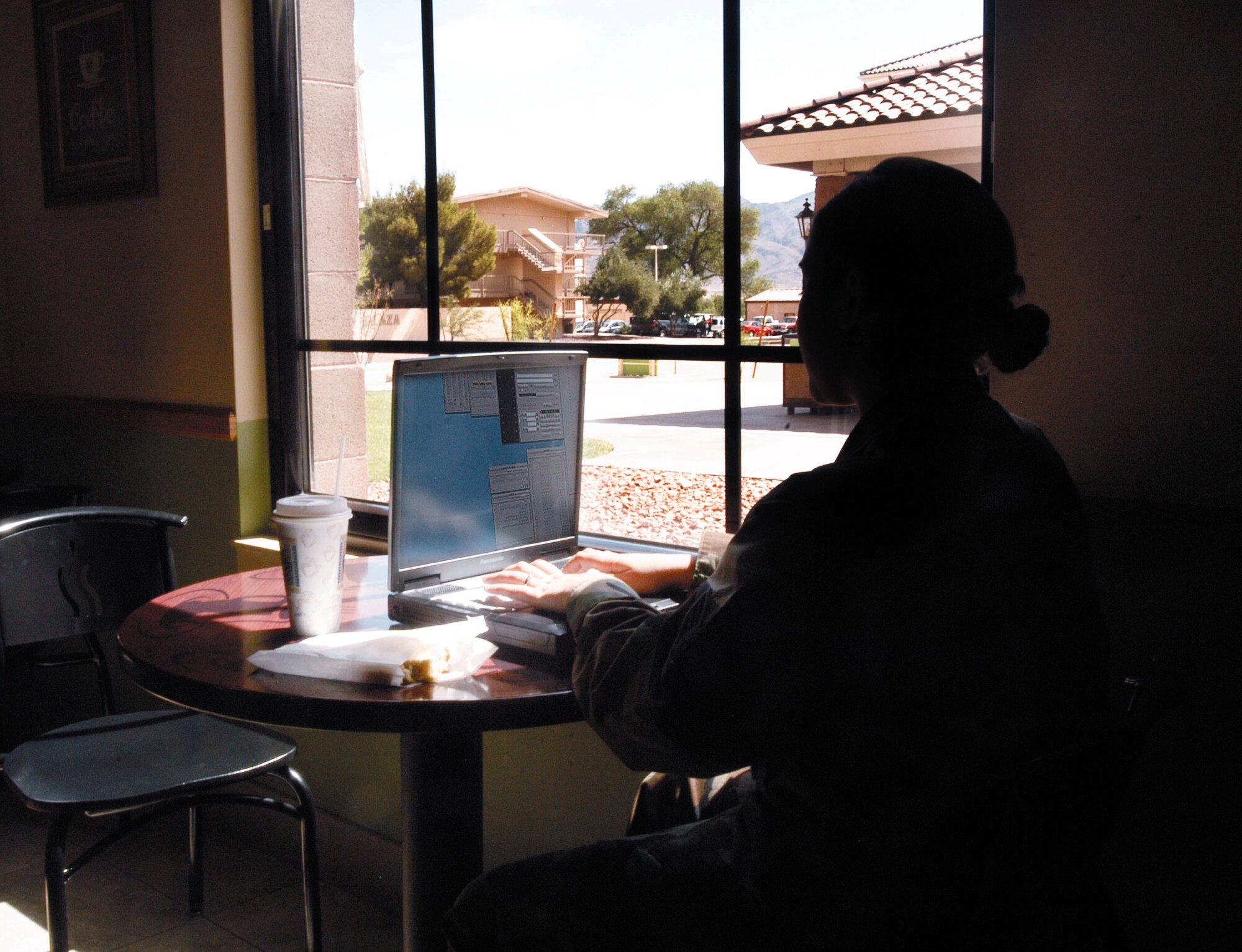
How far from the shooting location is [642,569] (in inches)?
63.1

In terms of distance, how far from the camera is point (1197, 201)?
1.38 metres

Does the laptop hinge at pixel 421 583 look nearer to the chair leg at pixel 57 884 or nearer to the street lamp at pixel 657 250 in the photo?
the chair leg at pixel 57 884

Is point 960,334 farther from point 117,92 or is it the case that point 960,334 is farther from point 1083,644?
point 117,92

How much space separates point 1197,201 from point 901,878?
0.98 metres

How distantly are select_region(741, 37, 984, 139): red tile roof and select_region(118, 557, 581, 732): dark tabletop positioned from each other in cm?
115

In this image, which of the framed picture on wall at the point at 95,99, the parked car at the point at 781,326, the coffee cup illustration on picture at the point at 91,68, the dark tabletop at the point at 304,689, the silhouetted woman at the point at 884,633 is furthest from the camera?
the coffee cup illustration on picture at the point at 91,68

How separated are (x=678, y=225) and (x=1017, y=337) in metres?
1.18

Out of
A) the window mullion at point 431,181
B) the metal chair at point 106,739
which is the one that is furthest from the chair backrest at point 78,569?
the window mullion at point 431,181

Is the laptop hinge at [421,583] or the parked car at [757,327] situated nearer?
the laptop hinge at [421,583]

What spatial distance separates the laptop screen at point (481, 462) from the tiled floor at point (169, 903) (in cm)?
118

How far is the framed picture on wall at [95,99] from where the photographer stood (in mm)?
2879

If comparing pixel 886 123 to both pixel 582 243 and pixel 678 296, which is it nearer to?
pixel 678 296

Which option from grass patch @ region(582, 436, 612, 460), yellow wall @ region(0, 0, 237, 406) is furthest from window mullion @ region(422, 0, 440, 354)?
yellow wall @ region(0, 0, 237, 406)

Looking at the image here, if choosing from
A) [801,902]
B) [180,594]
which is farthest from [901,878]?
[180,594]
